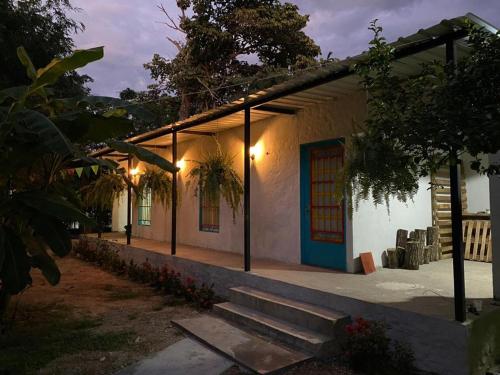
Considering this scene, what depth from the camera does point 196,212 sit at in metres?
9.96

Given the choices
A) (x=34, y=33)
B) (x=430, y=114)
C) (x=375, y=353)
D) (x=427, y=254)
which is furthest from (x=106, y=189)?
(x=430, y=114)

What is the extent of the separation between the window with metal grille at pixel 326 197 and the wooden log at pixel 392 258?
0.87 m

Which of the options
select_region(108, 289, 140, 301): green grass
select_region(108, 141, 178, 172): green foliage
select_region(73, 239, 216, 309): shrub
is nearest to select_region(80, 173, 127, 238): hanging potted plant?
select_region(73, 239, 216, 309): shrub

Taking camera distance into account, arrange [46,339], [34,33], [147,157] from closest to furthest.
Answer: [147,157] → [46,339] → [34,33]

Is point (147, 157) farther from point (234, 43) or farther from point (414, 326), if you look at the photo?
point (234, 43)

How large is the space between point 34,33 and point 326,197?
9994 mm

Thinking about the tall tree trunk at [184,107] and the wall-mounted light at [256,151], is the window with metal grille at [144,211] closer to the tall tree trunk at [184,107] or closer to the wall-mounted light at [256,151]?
the wall-mounted light at [256,151]

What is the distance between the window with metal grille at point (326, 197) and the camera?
21.2 feet

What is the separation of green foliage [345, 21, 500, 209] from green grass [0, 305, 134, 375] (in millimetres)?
3676

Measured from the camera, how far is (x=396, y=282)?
17.7ft

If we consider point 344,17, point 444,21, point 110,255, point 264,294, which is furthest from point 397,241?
point 344,17

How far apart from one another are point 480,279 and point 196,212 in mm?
6350

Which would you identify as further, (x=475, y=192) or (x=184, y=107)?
(x=184, y=107)

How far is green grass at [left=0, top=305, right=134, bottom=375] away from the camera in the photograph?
4250mm
